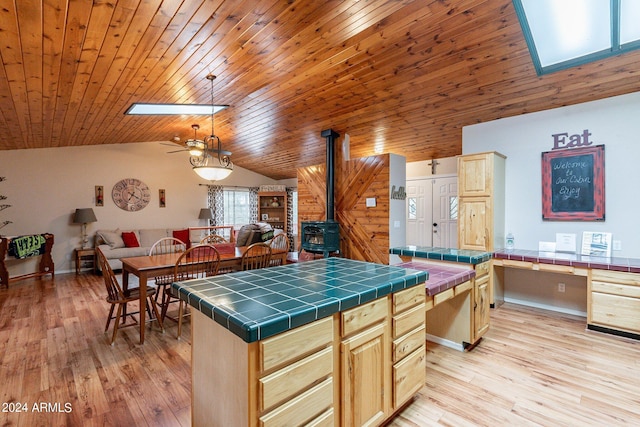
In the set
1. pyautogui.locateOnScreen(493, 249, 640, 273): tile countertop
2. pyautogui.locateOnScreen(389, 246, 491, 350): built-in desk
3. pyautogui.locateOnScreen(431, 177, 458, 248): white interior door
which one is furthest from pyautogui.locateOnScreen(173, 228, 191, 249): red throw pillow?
pyautogui.locateOnScreen(493, 249, 640, 273): tile countertop

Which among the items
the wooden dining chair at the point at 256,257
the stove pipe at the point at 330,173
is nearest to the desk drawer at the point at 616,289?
the wooden dining chair at the point at 256,257

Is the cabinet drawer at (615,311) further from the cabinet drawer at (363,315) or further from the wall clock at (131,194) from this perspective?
the wall clock at (131,194)

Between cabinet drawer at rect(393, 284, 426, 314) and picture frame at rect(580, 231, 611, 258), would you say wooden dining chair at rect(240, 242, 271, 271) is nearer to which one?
cabinet drawer at rect(393, 284, 426, 314)

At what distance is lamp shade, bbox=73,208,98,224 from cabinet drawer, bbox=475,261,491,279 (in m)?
7.01

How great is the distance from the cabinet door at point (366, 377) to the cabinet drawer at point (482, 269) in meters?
1.43

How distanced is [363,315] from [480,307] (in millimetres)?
1769

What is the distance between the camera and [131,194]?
23.2 feet

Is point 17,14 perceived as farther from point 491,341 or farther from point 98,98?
point 491,341

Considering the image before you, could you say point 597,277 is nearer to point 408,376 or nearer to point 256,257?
point 408,376

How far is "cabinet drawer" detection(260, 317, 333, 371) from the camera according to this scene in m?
1.14

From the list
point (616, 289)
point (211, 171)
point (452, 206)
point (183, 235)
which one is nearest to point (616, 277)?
point (616, 289)

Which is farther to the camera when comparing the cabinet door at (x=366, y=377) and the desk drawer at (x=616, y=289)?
the desk drawer at (x=616, y=289)

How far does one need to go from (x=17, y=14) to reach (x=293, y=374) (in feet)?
8.12

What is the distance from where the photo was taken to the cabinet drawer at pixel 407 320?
1.74m
